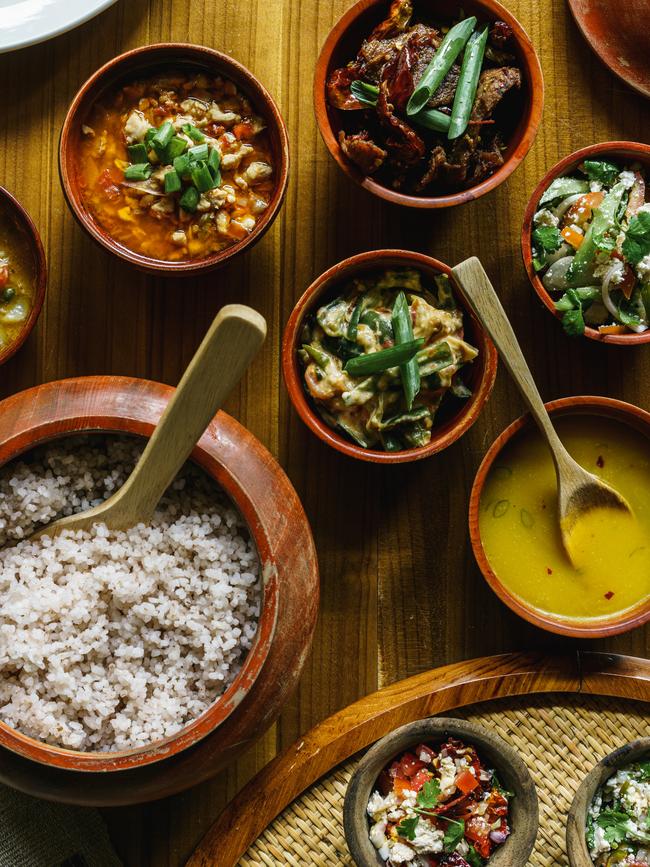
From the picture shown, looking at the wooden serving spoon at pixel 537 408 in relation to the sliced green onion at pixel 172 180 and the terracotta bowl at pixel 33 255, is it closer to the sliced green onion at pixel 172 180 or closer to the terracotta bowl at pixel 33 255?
the sliced green onion at pixel 172 180

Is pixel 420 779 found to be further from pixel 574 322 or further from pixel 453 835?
pixel 574 322

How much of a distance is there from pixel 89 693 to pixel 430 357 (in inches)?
39.9

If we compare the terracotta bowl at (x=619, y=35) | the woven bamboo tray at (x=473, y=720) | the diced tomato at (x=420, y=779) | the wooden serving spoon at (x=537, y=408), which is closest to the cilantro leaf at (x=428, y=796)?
the diced tomato at (x=420, y=779)

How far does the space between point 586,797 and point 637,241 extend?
3.96 ft

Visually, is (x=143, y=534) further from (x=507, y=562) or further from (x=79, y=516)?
(x=507, y=562)

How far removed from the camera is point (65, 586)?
2.01m

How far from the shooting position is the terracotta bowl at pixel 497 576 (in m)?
2.22

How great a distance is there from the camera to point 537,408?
2225 millimetres

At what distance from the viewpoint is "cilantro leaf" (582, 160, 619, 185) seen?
2.32 m

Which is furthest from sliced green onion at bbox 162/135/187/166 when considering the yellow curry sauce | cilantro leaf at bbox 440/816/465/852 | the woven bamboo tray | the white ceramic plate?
cilantro leaf at bbox 440/816/465/852

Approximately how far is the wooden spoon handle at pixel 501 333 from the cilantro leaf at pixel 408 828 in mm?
838

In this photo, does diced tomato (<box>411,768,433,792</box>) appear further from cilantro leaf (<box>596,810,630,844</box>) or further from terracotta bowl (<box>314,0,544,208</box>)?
terracotta bowl (<box>314,0,544,208</box>)

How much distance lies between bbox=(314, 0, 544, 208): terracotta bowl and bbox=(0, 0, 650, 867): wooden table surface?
192 mm

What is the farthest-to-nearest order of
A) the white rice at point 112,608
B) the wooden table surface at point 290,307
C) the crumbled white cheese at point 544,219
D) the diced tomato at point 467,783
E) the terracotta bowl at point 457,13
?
the wooden table surface at point 290,307 → the crumbled white cheese at point 544,219 → the terracotta bowl at point 457,13 → the diced tomato at point 467,783 → the white rice at point 112,608
